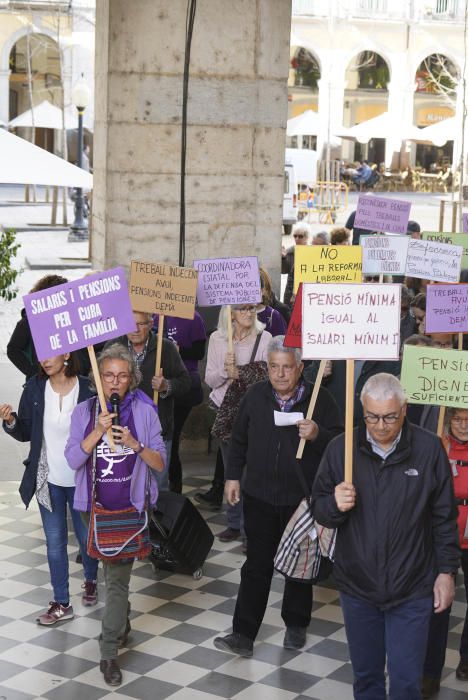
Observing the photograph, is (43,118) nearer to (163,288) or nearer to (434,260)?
(434,260)

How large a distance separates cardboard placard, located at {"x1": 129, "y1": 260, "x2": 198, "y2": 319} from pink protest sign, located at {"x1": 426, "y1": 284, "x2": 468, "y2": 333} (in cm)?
163

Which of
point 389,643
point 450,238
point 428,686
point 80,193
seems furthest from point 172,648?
point 80,193

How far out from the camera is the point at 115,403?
6.41 m

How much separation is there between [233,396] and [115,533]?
225 cm

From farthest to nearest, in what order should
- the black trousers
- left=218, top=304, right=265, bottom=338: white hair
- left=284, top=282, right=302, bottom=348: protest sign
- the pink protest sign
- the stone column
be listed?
the stone column → left=218, top=304, right=265, bottom=338: white hair → the pink protest sign → left=284, top=282, right=302, bottom=348: protest sign → the black trousers

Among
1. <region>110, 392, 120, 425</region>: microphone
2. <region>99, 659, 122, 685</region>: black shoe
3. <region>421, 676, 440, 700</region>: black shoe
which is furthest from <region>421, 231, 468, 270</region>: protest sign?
<region>99, 659, 122, 685</region>: black shoe

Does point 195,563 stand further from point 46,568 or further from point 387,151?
point 387,151

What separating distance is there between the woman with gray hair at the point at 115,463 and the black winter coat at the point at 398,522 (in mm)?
1368

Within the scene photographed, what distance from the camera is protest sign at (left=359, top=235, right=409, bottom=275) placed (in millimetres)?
10672

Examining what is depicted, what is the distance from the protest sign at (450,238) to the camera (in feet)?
37.7

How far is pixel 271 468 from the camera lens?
673cm

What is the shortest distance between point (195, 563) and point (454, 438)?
223cm

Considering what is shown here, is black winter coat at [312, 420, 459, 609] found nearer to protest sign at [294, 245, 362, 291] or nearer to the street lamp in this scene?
protest sign at [294, 245, 362, 291]

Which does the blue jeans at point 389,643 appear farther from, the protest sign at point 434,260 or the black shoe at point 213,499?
the protest sign at point 434,260
